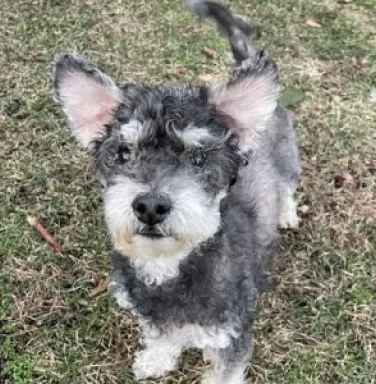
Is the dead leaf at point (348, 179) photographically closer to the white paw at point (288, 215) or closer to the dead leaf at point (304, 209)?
the dead leaf at point (304, 209)

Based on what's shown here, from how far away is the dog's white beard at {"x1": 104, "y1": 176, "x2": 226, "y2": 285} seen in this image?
2986mm

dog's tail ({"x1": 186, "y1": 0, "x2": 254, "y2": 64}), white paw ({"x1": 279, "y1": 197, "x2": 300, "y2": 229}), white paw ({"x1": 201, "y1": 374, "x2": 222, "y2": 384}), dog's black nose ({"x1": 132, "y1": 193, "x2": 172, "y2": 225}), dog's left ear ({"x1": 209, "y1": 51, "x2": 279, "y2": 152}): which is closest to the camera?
dog's black nose ({"x1": 132, "y1": 193, "x2": 172, "y2": 225})

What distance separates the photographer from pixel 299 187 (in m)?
5.59

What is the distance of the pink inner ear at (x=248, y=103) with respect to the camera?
318cm

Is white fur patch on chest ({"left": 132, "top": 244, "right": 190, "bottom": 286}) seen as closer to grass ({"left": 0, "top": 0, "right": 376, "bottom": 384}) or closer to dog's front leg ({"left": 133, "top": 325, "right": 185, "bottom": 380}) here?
dog's front leg ({"left": 133, "top": 325, "right": 185, "bottom": 380})

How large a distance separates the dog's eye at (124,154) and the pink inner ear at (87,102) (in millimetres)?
259

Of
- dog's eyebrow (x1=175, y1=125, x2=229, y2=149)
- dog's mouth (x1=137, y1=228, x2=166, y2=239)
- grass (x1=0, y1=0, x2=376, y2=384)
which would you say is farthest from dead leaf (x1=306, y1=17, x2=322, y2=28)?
dog's mouth (x1=137, y1=228, x2=166, y2=239)

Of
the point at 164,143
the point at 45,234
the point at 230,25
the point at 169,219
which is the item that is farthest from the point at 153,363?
the point at 230,25

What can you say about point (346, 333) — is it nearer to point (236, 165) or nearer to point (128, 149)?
point (236, 165)

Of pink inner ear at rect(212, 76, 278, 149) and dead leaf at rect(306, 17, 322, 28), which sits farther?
dead leaf at rect(306, 17, 322, 28)

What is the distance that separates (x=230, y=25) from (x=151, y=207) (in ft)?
8.03

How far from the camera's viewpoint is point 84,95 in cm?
333

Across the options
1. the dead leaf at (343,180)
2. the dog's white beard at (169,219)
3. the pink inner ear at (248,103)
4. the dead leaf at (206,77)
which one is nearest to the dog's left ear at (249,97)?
the pink inner ear at (248,103)

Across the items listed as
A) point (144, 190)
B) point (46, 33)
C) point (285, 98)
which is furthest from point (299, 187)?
point (46, 33)
